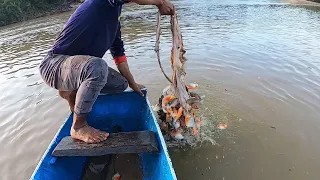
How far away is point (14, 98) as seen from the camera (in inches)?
231

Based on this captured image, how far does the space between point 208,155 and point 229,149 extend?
0.32 meters

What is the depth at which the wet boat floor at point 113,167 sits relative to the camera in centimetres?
342

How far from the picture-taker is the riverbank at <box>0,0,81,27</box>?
18.0 meters

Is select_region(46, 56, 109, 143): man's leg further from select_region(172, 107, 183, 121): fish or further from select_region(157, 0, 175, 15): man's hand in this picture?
select_region(172, 107, 183, 121): fish

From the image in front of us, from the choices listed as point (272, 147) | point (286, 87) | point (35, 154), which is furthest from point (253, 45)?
point (35, 154)

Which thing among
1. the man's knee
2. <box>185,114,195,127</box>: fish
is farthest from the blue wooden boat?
the man's knee

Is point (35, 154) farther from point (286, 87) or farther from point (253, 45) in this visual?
point (253, 45)

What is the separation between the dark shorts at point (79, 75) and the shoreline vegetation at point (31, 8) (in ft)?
55.3

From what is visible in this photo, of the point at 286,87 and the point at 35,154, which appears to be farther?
the point at 286,87

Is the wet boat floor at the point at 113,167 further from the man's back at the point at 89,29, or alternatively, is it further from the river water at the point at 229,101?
the man's back at the point at 89,29

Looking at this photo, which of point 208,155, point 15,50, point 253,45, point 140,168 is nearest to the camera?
point 140,168

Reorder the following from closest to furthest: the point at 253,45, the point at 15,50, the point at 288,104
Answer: the point at 288,104
the point at 253,45
the point at 15,50

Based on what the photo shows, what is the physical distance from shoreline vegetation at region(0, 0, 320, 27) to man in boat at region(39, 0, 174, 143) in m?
16.9

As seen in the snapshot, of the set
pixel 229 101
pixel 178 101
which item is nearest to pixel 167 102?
pixel 178 101
